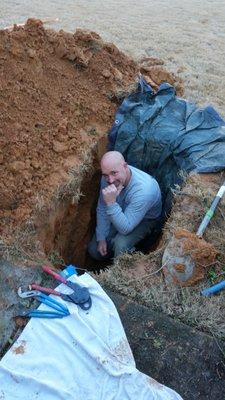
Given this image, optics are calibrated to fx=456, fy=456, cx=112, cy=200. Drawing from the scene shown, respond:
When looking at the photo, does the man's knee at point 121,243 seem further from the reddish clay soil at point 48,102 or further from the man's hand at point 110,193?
the reddish clay soil at point 48,102

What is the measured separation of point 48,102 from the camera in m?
4.78

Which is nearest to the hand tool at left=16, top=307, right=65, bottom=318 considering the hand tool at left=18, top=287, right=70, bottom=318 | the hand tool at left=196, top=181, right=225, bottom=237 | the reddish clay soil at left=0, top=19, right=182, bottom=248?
the hand tool at left=18, top=287, right=70, bottom=318

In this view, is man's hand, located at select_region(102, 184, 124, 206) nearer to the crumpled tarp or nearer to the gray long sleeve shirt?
the gray long sleeve shirt

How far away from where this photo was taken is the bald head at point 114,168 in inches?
168

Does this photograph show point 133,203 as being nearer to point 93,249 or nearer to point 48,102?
point 93,249

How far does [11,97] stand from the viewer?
179 inches

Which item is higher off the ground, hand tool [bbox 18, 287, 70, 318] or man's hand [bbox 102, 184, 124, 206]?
man's hand [bbox 102, 184, 124, 206]

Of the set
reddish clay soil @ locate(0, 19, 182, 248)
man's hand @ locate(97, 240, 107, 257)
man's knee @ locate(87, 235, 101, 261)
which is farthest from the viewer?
man's knee @ locate(87, 235, 101, 261)

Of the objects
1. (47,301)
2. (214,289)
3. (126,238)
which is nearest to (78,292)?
(47,301)

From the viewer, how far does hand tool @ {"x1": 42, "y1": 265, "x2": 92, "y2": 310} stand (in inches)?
125

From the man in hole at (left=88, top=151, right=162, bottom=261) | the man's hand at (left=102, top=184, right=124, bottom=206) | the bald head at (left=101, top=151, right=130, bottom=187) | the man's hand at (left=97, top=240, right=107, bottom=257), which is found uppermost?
the bald head at (left=101, top=151, right=130, bottom=187)

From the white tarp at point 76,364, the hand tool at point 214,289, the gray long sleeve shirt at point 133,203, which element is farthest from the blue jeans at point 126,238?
the white tarp at point 76,364

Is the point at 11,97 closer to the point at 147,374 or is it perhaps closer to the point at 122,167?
Result: the point at 122,167

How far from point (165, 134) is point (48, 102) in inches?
50.5
